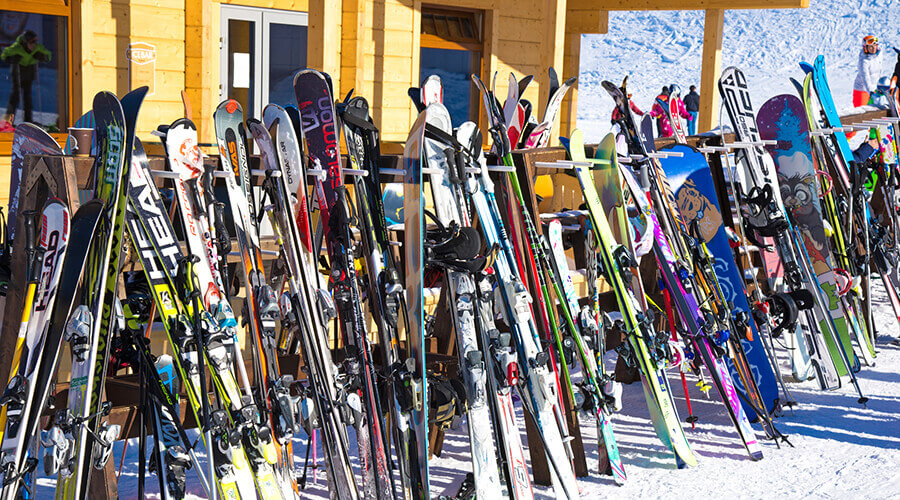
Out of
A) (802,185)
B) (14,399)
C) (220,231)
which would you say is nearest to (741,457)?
(802,185)

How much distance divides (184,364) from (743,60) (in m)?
46.7

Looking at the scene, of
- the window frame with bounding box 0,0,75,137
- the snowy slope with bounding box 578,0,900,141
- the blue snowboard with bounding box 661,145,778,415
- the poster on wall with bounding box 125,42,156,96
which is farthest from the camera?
the snowy slope with bounding box 578,0,900,141

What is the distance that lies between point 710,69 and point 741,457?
6258mm

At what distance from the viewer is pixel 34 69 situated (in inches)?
228

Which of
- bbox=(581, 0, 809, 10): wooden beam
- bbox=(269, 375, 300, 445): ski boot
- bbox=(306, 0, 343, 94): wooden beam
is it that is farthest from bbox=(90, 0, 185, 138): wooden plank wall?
bbox=(581, 0, 809, 10): wooden beam

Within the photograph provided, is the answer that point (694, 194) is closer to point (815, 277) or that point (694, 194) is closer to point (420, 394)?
point (815, 277)

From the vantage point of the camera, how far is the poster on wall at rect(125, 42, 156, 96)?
6031mm

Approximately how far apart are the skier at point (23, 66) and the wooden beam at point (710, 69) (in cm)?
637

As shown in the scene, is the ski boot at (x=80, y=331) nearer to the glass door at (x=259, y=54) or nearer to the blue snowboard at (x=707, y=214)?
the blue snowboard at (x=707, y=214)

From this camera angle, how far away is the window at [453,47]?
26.8ft

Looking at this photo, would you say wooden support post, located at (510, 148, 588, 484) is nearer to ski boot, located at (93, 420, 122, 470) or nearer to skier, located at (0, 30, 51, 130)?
ski boot, located at (93, 420, 122, 470)

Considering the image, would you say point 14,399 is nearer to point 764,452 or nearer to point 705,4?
point 764,452

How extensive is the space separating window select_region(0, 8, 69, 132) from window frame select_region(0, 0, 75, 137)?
14 millimetres

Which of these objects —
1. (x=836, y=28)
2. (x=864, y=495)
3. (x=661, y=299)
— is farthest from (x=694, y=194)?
(x=836, y=28)
